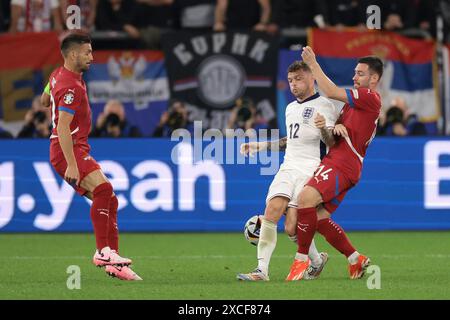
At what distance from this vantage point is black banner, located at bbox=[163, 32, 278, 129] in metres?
16.8

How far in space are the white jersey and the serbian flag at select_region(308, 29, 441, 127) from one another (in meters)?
6.84

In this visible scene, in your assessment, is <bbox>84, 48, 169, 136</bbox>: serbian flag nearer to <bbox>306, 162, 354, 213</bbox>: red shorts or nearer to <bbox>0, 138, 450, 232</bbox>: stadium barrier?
<bbox>0, 138, 450, 232</bbox>: stadium barrier

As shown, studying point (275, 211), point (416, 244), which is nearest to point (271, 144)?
point (275, 211)

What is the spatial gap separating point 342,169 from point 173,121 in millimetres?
5968

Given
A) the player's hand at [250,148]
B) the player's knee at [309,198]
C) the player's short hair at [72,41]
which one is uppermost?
the player's short hair at [72,41]

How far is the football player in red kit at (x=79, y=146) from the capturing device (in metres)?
9.71

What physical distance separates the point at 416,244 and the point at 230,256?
245cm

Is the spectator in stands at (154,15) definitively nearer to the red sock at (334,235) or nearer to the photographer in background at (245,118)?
the photographer in background at (245,118)

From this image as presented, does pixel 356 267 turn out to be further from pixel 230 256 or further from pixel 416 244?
pixel 416 244

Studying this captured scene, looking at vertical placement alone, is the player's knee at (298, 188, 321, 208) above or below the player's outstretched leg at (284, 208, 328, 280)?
above

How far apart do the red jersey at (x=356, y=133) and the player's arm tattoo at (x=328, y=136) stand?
0.31ft

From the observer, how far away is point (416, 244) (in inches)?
526

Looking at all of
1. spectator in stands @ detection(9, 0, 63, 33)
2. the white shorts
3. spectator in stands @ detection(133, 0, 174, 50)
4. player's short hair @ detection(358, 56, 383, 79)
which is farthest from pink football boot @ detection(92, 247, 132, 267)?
spectator in stands @ detection(133, 0, 174, 50)

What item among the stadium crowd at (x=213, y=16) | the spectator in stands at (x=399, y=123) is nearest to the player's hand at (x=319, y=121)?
the spectator in stands at (x=399, y=123)
